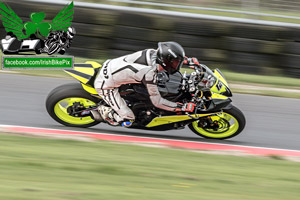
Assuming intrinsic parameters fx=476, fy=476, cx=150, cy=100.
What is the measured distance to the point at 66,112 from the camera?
7.66 m

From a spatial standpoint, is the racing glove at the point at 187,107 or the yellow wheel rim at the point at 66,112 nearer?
the racing glove at the point at 187,107

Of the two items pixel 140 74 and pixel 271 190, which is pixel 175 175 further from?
pixel 140 74

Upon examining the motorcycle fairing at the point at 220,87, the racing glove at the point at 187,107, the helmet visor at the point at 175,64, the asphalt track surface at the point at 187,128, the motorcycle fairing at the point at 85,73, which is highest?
the helmet visor at the point at 175,64

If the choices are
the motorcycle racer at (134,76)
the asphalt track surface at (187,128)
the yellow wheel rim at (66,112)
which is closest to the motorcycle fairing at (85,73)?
the motorcycle racer at (134,76)

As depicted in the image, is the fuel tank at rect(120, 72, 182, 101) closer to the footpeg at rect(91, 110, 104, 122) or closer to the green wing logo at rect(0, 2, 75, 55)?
the footpeg at rect(91, 110, 104, 122)

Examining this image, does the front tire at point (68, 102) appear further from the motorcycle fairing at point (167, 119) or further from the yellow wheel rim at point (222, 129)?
the yellow wheel rim at point (222, 129)

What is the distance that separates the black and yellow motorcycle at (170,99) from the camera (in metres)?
7.05

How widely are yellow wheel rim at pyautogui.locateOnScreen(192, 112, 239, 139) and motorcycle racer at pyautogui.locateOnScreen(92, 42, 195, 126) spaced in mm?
624

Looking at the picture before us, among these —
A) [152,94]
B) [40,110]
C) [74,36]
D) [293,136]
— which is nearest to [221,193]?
[152,94]

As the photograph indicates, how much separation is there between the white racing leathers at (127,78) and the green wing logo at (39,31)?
5681 millimetres

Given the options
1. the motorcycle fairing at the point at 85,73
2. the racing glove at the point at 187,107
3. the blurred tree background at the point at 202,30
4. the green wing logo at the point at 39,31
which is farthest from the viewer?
the green wing logo at the point at 39,31

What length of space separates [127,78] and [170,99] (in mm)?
749

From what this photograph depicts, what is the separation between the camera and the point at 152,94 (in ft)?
22.6

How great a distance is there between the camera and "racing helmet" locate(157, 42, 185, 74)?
6551mm
